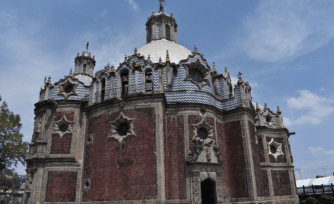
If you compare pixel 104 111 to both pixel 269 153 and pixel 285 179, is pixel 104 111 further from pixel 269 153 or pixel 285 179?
pixel 285 179

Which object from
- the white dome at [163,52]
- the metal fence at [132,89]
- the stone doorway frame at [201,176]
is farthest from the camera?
the white dome at [163,52]

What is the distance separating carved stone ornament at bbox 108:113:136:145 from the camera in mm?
19016

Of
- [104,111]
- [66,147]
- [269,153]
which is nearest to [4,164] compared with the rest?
[66,147]

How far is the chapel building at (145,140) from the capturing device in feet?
59.1

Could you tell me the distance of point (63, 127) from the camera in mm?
22312

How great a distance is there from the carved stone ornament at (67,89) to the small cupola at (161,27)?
45.1 feet

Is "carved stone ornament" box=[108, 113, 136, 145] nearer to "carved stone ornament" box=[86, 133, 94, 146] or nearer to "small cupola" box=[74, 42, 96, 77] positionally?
"carved stone ornament" box=[86, 133, 94, 146]

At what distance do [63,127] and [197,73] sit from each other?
43.8ft

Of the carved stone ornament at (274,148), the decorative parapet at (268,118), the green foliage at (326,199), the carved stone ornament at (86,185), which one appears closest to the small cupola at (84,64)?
the carved stone ornament at (86,185)

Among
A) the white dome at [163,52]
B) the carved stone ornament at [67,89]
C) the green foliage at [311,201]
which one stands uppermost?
the white dome at [163,52]

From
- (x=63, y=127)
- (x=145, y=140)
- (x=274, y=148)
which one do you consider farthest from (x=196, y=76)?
(x=274, y=148)

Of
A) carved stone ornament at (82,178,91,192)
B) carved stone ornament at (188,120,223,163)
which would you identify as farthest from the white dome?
carved stone ornament at (82,178,91,192)

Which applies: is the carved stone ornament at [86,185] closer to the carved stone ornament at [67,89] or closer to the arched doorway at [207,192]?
the carved stone ornament at [67,89]

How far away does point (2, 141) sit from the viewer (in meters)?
31.0
